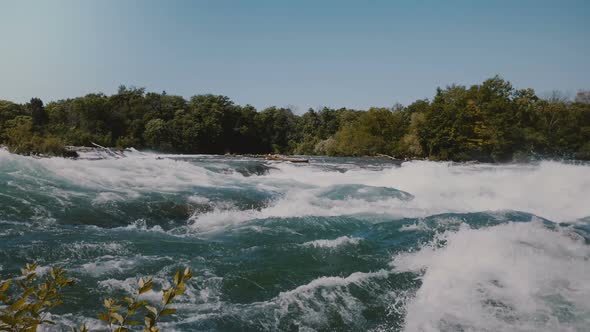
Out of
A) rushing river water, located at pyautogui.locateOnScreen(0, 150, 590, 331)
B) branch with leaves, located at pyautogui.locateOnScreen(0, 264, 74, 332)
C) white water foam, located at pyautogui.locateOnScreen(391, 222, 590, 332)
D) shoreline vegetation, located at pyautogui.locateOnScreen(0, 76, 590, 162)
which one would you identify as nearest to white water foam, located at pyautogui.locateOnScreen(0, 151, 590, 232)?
rushing river water, located at pyautogui.locateOnScreen(0, 150, 590, 331)

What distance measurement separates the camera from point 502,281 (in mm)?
5840

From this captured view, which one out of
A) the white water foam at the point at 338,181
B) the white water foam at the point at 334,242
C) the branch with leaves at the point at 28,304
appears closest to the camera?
the branch with leaves at the point at 28,304

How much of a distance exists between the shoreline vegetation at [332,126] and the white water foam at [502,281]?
22999 mm

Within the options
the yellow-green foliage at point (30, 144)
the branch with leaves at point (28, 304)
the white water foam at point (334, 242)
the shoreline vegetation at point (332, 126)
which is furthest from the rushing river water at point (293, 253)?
the shoreline vegetation at point (332, 126)

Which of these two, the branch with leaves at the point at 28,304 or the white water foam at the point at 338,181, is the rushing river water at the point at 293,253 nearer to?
the white water foam at the point at 338,181

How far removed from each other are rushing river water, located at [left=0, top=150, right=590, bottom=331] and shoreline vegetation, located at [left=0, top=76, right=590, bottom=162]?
15826mm

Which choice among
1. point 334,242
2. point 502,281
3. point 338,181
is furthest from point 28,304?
point 338,181

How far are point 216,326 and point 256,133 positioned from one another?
216 ft

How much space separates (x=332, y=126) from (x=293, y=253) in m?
62.2

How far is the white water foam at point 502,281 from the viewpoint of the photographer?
4.83 meters

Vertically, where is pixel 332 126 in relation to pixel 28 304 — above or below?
above

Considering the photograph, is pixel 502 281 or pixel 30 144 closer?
pixel 502 281

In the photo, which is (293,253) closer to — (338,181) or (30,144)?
(338,181)

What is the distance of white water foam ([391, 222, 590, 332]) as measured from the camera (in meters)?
4.83
